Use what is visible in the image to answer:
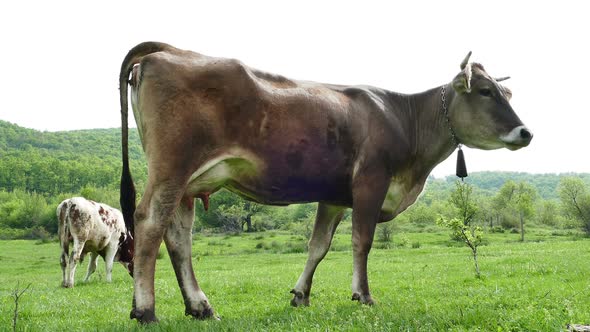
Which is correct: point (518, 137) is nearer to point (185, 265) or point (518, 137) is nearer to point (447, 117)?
point (447, 117)

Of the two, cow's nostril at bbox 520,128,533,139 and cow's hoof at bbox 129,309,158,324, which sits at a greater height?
cow's nostril at bbox 520,128,533,139

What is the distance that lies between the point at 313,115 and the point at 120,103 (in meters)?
2.65

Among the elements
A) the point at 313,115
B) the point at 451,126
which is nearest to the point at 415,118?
the point at 451,126

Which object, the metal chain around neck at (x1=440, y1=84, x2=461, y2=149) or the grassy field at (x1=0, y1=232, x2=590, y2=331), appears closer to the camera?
the grassy field at (x1=0, y1=232, x2=590, y2=331)

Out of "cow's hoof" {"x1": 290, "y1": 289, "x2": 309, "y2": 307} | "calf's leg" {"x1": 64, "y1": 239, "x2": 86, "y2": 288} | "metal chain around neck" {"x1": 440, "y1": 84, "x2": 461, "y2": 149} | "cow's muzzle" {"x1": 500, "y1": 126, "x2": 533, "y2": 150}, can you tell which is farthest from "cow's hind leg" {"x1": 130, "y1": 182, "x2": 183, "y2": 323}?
"calf's leg" {"x1": 64, "y1": 239, "x2": 86, "y2": 288}

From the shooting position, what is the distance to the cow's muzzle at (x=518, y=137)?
717cm

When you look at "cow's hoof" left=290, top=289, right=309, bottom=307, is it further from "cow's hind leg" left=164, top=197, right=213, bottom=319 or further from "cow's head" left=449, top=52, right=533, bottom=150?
"cow's head" left=449, top=52, right=533, bottom=150

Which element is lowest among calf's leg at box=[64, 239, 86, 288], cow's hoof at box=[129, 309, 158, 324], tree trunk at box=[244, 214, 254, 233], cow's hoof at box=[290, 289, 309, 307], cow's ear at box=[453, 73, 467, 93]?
tree trunk at box=[244, 214, 254, 233]

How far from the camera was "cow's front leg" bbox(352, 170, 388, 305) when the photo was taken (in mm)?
6953

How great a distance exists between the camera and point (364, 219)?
6.95m

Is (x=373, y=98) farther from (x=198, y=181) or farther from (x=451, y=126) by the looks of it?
(x=198, y=181)

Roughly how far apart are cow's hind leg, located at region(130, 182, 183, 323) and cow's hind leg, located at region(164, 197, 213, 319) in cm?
81

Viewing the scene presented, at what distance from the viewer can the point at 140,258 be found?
5645 mm

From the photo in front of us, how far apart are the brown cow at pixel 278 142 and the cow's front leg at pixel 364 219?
0.01m
